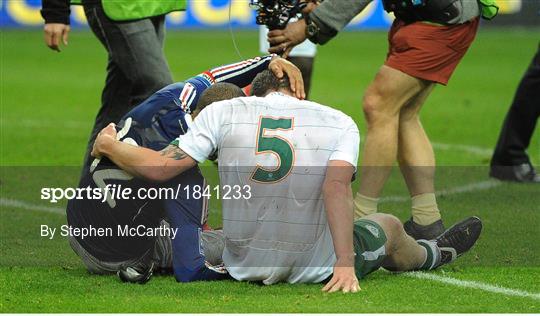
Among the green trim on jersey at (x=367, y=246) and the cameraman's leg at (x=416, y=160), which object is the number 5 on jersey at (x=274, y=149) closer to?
the green trim on jersey at (x=367, y=246)

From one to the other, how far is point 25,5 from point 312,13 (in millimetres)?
18505

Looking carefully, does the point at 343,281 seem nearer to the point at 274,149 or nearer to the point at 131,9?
the point at 274,149

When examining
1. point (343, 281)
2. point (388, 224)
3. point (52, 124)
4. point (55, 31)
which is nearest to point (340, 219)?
point (343, 281)

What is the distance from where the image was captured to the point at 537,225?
8.26 meters

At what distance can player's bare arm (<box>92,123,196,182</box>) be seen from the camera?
616 cm

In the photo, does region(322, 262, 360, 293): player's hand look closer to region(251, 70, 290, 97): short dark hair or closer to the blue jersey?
the blue jersey

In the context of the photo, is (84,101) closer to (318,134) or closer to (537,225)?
(537,225)

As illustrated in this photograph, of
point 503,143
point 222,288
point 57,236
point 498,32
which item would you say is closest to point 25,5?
point 498,32

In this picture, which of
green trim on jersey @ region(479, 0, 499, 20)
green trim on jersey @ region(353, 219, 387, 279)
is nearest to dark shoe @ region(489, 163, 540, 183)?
green trim on jersey @ region(479, 0, 499, 20)

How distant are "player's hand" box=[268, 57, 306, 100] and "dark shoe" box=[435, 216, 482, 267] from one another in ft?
4.04

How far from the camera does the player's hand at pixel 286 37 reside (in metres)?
7.23

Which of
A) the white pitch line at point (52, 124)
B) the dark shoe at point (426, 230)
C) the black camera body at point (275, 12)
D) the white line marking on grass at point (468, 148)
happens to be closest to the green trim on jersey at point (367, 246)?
the dark shoe at point (426, 230)

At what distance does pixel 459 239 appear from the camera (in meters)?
7.06

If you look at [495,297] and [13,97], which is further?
[13,97]
